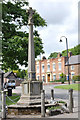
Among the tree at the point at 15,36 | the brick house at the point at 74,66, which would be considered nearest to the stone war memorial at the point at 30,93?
the tree at the point at 15,36

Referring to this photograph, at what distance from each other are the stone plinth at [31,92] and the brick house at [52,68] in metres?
42.4

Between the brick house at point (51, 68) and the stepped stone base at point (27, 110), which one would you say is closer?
the stepped stone base at point (27, 110)

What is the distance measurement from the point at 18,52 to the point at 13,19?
4440mm

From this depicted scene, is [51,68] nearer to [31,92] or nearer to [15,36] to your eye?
[15,36]

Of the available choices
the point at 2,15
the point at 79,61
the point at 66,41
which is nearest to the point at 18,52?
the point at 2,15

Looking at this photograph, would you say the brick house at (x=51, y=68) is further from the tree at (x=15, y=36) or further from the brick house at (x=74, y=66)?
the tree at (x=15, y=36)

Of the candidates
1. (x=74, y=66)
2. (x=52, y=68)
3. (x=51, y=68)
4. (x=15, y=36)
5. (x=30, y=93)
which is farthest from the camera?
(x=51, y=68)

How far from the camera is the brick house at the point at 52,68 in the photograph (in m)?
55.8

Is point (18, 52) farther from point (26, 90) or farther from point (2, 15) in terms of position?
point (26, 90)

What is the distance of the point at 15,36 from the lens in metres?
15.8

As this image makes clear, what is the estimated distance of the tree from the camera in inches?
603

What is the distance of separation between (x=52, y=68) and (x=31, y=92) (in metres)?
49.8

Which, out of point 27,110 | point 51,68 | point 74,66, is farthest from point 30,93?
point 51,68

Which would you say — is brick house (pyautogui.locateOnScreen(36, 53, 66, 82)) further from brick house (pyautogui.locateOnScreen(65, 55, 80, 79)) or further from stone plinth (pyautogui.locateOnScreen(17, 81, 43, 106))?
stone plinth (pyautogui.locateOnScreen(17, 81, 43, 106))
